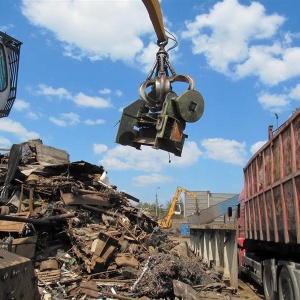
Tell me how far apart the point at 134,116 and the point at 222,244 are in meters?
6.70

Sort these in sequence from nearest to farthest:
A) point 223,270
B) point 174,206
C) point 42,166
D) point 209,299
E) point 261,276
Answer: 1. point 209,299
2. point 261,276
3. point 223,270
4. point 42,166
5. point 174,206

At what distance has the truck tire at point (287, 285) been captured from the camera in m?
6.32

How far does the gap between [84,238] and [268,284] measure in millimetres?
5068

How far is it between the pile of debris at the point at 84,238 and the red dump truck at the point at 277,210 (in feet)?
5.20

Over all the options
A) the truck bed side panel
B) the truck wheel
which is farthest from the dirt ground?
the truck bed side panel

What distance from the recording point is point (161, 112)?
5574 mm

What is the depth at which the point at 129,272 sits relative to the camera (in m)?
9.88

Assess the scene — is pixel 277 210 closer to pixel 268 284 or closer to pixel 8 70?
pixel 268 284

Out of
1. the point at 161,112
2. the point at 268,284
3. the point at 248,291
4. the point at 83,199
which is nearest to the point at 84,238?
the point at 83,199

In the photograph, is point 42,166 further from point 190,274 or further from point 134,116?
point 134,116

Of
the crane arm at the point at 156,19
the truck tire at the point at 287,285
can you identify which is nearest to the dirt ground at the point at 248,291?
the truck tire at the point at 287,285

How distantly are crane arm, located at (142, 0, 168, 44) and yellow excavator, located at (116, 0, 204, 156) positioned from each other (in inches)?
2.9

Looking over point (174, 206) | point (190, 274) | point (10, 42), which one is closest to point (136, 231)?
point (190, 274)

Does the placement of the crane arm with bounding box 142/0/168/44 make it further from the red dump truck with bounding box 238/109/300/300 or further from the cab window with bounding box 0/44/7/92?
the cab window with bounding box 0/44/7/92
